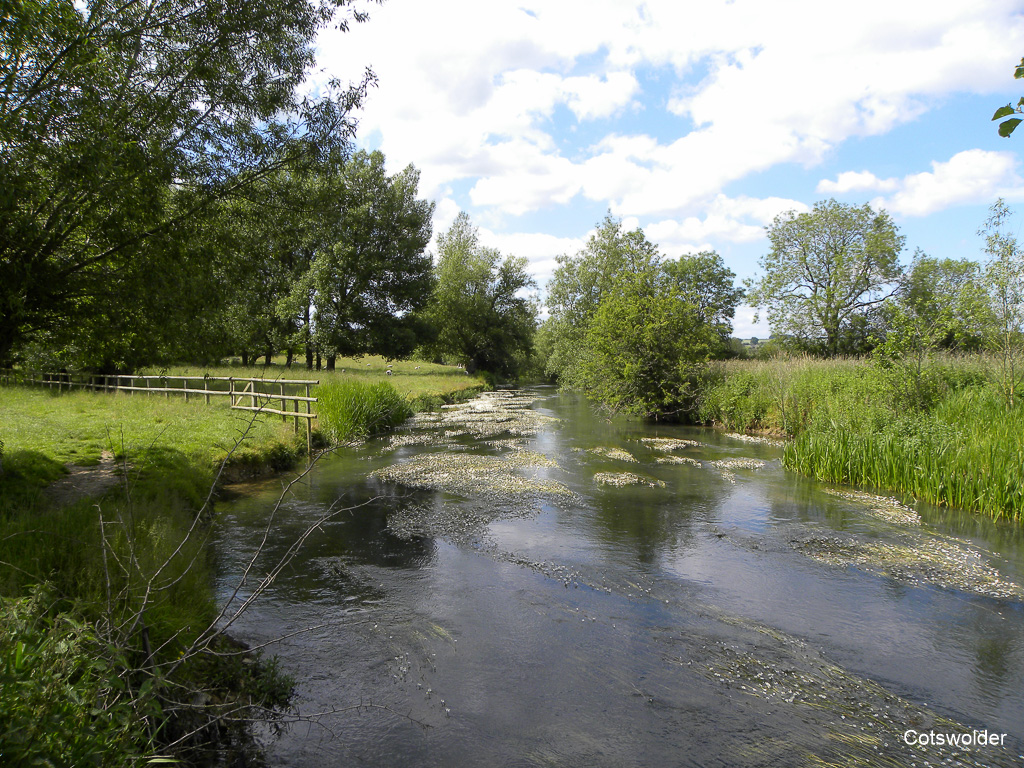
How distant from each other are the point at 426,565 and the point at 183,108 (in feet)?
24.7

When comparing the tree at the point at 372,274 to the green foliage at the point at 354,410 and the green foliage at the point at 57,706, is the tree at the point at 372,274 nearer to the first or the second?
the green foliage at the point at 354,410

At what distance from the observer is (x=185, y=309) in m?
8.84

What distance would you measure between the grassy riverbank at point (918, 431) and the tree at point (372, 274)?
94.0 ft

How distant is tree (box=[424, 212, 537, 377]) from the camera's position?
53.9m

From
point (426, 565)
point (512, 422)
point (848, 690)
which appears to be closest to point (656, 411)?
point (512, 422)

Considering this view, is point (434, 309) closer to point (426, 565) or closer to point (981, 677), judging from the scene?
point (426, 565)

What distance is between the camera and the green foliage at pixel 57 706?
9.18 feet

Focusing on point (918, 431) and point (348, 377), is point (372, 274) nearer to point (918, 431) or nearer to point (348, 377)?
point (348, 377)

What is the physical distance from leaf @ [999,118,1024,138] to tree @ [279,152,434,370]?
37105mm

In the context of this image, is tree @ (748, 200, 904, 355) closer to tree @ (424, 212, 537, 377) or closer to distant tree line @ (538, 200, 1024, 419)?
distant tree line @ (538, 200, 1024, 419)

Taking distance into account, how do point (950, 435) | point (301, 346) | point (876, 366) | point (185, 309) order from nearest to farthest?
point (185, 309)
point (950, 435)
point (876, 366)
point (301, 346)

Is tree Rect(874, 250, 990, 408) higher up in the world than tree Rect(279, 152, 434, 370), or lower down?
lower down

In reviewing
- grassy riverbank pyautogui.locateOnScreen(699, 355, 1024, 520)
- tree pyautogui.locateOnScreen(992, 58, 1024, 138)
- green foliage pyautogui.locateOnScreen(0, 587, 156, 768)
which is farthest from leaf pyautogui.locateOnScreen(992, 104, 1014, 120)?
grassy riverbank pyautogui.locateOnScreen(699, 355, 1024, 520)

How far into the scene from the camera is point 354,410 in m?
20.2
